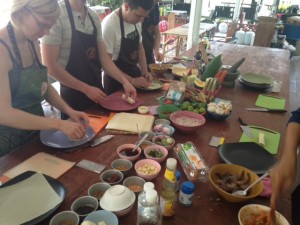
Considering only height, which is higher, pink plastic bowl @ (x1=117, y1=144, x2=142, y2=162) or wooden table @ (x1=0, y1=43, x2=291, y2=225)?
pink plastic bowl @ (x1=117, y1=144, x2=142, y2=162)

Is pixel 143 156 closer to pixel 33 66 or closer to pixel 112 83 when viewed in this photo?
pixel 33 66

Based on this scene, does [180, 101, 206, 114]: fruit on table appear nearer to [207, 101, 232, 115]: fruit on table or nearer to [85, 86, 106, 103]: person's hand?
[207, 101, 232, 115]: fruit on table

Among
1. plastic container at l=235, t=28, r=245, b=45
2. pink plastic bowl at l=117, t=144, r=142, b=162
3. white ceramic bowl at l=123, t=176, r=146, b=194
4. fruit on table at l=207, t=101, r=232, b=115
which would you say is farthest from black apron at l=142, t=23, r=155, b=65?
plastic container at l=235, t=28, r=245, b=45

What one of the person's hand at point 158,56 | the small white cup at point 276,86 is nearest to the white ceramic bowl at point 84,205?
the small white cup at point 276,86

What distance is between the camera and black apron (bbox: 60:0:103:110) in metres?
1.87

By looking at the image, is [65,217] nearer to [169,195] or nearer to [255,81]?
[169,195]

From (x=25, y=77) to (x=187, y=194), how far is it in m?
1.09

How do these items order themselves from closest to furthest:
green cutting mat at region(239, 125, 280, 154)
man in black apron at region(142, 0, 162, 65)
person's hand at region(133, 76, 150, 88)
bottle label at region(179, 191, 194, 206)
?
bottle label at region(179, 191, 194, 206), green cutting mat at region(239, 125, 280, 154), person's hand at region(133, 76, 150, 88), man in black apron at region(142, 0, 162, 65)

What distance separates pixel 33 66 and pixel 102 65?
744mm

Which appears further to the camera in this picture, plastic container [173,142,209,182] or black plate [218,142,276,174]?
black plate [218,142,276,174]

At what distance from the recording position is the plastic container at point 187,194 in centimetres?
96

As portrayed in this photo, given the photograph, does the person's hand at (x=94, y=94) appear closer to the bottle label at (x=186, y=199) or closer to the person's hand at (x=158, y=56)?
the bottle label at (x=186, y=199)

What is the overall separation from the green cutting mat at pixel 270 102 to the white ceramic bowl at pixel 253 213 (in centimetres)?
122

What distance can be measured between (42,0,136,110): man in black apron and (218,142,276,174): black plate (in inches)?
33.8
